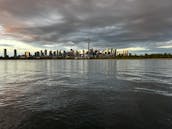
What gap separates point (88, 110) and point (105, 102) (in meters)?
3.05

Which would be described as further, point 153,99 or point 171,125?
point 153,99

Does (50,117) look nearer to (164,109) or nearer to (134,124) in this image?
(134,124)

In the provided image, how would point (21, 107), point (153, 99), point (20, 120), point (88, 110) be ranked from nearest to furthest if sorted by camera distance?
1. point (20, 120)
2. point (88, 110)
3. point (21, 107)
4. point (153, 99)

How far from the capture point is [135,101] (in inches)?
672

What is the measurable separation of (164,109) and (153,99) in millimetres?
3409

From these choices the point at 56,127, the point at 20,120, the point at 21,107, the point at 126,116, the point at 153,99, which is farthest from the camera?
the point at 153,99

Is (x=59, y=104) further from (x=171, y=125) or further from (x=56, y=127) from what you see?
(x=171, y=125)

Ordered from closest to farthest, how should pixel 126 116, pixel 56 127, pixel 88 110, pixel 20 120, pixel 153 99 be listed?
1. pixel 56 127
2. pixel 20 120
3. pixel 126 116
4. pixel 88 110
5. pixel 153 99

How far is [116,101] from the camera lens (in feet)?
55.8

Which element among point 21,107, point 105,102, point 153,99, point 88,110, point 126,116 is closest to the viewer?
point 126,116

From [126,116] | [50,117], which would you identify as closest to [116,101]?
[126,116]

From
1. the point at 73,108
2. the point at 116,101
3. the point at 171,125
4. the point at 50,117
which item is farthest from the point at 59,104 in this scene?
the point at 171,125

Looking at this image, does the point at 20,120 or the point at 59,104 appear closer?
the point at 20,120

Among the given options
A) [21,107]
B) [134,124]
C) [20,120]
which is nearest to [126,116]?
[134,124]
